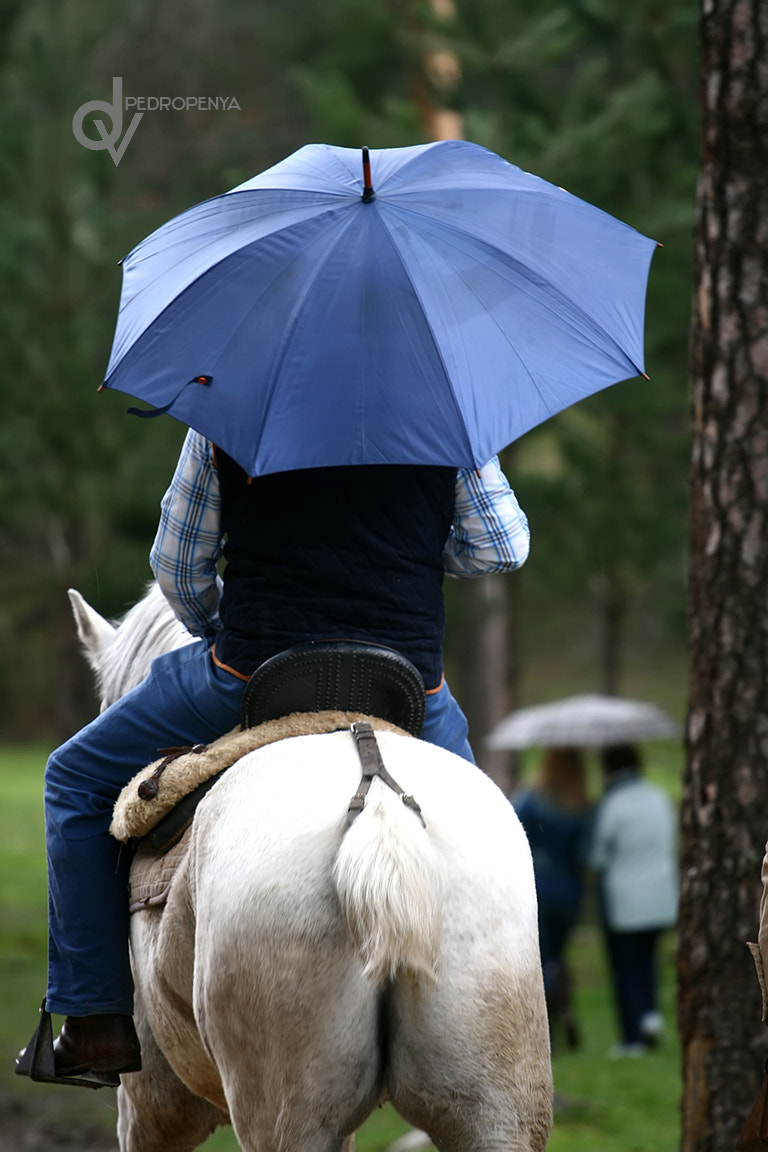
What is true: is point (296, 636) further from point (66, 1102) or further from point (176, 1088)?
point (66, 1102)

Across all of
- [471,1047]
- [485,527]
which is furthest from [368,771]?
[485,527]

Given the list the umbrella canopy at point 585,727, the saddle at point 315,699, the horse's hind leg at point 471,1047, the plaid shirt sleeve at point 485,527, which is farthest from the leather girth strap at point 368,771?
the umbrella canopy at point 585,727

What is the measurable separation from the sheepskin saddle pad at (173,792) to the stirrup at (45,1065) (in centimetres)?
50

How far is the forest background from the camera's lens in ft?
31.9

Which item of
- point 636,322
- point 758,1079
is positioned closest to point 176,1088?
point 758,1079

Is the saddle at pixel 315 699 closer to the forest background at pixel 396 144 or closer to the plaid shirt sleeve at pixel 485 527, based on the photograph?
the plaid shirt sleeve at pixel 485 527

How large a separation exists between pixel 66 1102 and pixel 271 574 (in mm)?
5765

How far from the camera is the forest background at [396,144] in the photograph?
9.72 m

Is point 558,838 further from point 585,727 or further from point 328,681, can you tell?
point 328,681

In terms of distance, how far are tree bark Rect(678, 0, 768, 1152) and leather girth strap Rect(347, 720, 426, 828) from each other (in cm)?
213

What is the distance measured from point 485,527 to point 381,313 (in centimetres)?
62

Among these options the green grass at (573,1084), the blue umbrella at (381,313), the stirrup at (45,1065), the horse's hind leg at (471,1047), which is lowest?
the green grass at (573,1084)

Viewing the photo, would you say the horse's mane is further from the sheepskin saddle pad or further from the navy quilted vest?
the navy quilted vest

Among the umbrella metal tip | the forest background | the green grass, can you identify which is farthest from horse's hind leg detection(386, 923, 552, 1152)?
the forest background
